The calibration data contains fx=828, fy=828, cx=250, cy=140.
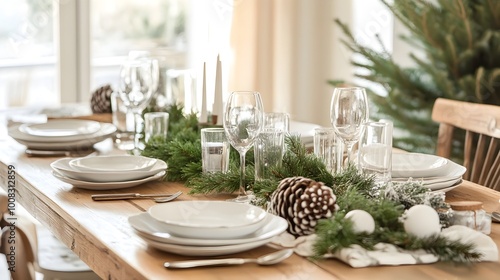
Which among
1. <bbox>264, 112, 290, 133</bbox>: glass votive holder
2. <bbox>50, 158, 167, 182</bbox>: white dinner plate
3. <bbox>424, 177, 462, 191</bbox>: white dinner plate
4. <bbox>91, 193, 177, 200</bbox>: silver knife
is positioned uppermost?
<bbox>264, 112, 290, 133</bbox>: glass votive holder

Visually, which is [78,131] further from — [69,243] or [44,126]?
[69,243]

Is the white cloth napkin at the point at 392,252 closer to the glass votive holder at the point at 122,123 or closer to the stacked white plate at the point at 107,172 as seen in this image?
the stacked white plate at the point at 107,172

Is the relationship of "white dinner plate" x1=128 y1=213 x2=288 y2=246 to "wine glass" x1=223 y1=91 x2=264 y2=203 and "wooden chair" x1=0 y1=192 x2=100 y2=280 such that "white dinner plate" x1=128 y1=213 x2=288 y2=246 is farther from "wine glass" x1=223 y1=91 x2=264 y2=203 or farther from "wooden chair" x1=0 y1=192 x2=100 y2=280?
"wooden chair" x1=0 y1=192 x2=100 y2=280

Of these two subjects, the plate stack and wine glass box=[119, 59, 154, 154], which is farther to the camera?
wine glass box=[119, 59, 154, 154]

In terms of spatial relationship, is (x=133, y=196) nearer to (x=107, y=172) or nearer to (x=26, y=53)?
(x=107, y=172)

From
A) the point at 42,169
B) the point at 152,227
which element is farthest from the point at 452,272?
the point at 42,169

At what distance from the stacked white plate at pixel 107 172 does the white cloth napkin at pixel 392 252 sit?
0.48 meters

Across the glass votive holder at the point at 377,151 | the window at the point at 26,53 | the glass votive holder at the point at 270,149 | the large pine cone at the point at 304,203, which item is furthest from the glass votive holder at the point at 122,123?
the window at the point at 26,53

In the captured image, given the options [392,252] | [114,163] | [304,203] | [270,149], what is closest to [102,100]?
[114,163]

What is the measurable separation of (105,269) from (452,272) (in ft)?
1.61

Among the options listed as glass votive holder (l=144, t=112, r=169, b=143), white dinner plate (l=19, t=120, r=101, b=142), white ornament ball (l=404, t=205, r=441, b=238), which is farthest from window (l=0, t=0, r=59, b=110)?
white ornament ball (l=404, t=205, r=441, b=238)

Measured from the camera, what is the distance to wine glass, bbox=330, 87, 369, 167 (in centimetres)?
148

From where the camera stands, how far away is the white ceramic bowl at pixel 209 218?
3.67 ft

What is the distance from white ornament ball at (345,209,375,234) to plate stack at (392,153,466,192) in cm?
36
